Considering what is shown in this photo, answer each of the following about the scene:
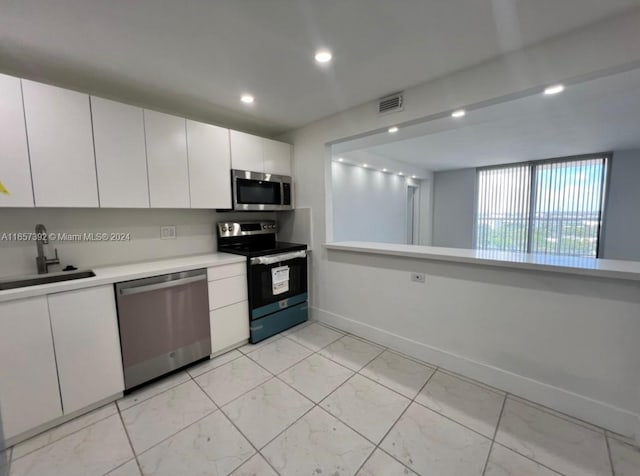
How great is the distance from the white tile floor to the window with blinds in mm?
5307

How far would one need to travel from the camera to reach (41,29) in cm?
143

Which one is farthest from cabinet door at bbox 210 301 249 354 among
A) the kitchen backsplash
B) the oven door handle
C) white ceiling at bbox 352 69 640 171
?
white ceiling at bbox 352 69 640 171

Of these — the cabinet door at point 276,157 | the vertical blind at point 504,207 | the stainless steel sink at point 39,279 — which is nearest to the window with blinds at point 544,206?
the vertical blind at point 504,207

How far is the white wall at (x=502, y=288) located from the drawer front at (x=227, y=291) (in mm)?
1041

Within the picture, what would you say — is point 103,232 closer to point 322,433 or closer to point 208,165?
point 208,165

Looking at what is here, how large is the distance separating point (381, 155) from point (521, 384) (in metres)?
Answer: 4.15

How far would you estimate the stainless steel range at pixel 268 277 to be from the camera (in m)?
2.61

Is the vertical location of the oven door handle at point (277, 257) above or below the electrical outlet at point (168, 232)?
below

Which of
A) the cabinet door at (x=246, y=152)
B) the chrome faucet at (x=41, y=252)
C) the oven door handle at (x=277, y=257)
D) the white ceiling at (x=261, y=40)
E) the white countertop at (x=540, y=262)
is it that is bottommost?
the oven door handle at (x=277, y=257)

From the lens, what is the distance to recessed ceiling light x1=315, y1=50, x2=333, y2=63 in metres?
1.70

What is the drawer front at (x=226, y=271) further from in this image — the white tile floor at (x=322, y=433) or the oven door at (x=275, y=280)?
the white tile floor at (x=322, y=433)

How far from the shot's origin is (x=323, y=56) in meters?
1.74

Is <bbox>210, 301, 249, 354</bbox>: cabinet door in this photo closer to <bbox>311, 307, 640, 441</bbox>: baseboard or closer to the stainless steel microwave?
the stainless steel microwave

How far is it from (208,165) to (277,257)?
3.77 ft
